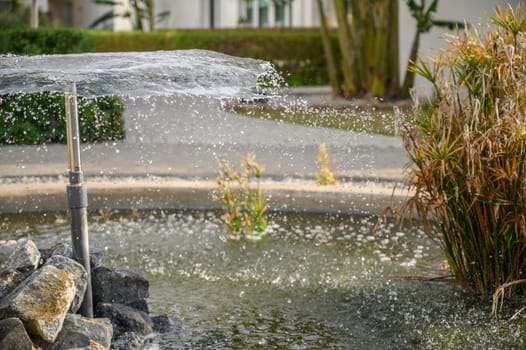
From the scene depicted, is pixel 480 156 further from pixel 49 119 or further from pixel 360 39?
pixel 360 39

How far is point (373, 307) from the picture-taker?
486 cm

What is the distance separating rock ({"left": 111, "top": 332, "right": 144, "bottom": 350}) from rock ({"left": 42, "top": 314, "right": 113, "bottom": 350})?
0.30 feet

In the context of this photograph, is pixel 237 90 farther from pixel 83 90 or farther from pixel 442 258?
pixel 442 258

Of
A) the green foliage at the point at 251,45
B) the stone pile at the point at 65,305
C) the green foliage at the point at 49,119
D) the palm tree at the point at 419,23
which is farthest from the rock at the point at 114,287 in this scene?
the green foliage at the point at 251,45

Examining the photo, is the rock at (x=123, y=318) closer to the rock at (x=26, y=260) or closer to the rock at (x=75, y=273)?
the rock at (x=75, y=273)

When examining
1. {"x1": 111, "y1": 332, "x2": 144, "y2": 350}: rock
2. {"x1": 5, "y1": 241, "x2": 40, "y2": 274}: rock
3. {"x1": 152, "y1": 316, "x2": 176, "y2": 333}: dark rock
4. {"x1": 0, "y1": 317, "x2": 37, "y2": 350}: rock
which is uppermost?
{"x1": 5, "y1": 241, "x2": 40, "y2": 274}: rock

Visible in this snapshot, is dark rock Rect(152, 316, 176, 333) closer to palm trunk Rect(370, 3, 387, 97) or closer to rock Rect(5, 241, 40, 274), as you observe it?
rock Rect(5, 241, 40, 274)

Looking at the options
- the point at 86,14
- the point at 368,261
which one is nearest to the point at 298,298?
the point at 368,261

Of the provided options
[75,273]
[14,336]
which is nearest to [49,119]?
[75,273]

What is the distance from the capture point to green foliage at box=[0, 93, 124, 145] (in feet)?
37.0

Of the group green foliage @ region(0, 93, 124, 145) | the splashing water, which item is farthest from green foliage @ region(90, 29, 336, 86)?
the splashing water

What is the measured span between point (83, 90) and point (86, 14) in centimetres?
2508

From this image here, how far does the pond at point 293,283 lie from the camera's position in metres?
4.38

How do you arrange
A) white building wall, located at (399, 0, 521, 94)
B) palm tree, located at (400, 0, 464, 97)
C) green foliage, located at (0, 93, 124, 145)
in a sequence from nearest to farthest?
green foliage, located at (0, 93, 124, 145) → palm tree, located at (400, 0, 464, 97) → white building wall, located at (399, 0, 521, 94)
